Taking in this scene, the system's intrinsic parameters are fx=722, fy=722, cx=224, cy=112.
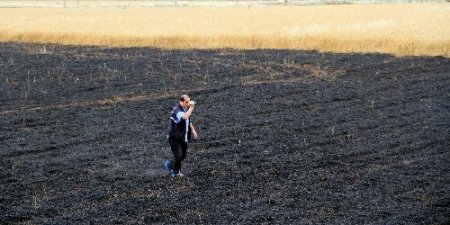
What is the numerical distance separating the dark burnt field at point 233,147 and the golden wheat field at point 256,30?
9501mm

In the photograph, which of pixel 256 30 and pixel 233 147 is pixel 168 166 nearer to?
pixel 233 147

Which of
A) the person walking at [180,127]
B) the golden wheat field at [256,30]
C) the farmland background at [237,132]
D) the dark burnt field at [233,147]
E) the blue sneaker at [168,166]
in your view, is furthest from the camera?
the golden wheat field at [256,30]

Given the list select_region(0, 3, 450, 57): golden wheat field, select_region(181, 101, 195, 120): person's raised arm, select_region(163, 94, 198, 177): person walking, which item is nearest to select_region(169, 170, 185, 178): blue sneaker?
select_region(163, 94, 198, 177): person walking

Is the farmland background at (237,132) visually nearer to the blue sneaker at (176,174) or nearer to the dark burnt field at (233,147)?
the dark burnt field at (233,147)

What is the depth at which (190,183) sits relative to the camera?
14.0 metres

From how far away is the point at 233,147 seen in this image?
17047mm

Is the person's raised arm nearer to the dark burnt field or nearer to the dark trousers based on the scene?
the dark trousers

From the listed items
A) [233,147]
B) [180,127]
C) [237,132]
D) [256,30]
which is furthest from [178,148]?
[256,30]

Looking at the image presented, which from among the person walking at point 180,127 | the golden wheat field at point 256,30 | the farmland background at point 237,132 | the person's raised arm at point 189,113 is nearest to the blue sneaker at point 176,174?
the farmland background at point 237,132

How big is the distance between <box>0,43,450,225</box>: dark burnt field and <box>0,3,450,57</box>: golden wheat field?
950cm

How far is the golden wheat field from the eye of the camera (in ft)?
134

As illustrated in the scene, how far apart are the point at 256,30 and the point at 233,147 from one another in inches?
1253

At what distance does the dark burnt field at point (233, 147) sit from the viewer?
12.5 m

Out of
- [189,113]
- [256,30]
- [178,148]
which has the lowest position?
[178,148]
